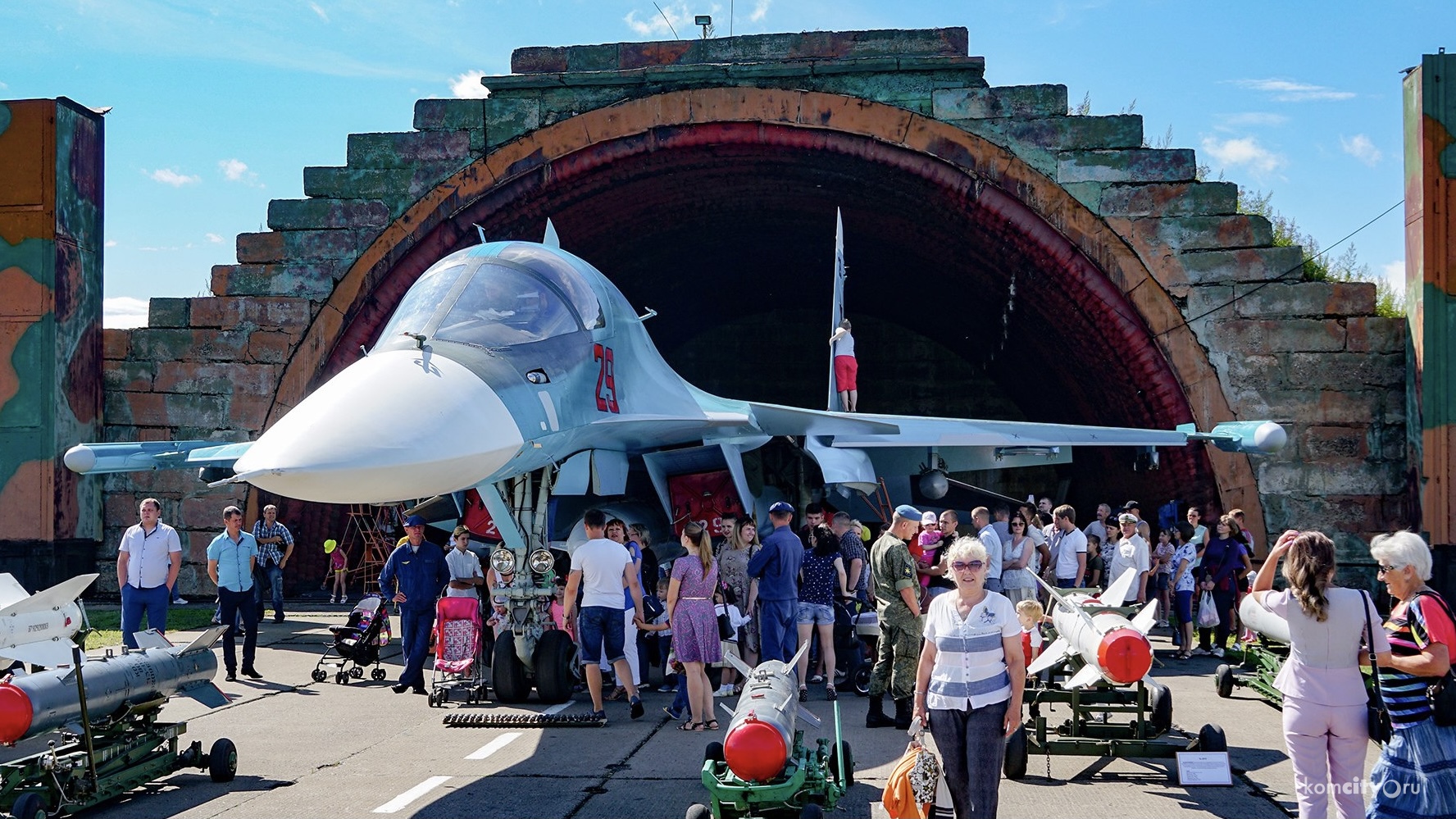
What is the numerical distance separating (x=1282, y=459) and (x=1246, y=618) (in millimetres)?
11054

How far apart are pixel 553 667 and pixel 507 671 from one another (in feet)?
1.31

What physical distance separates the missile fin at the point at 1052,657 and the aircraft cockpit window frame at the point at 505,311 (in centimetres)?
403

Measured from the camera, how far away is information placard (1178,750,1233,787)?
6.59 metres

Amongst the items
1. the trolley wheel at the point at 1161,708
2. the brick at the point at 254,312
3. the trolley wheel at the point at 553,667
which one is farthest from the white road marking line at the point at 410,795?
the brick at the point at 254,312

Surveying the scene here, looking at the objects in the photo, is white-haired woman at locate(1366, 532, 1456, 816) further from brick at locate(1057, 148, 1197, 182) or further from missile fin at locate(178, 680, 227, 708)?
brick at locate(1057, 148, 1197, 182)

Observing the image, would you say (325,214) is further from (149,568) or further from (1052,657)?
(1052,657)

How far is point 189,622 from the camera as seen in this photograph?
14797 millimetres

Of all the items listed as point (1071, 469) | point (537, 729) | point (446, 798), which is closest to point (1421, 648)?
point (446, 798)

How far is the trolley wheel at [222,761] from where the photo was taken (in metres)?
6.91

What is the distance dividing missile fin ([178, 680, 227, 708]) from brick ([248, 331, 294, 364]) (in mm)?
10930

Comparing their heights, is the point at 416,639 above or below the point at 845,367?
below

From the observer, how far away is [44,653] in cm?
645

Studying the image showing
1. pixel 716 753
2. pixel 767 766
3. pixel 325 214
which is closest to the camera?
pixel 767 766

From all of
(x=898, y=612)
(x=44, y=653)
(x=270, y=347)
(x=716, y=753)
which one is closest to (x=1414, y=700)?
(x=716, y=753)
